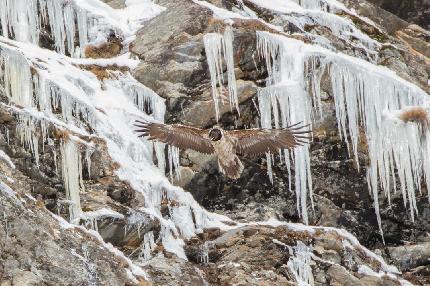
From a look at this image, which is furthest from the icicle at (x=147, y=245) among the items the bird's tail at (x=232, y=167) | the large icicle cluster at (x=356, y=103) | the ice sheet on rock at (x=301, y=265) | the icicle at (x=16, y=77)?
the large icicle cluster at (x=356, y=103)

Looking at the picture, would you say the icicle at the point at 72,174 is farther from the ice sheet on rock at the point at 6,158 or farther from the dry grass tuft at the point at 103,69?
the dry grass tuft at the point at 103,69

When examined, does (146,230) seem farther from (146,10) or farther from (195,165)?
(146,10)

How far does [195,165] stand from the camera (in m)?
10.8

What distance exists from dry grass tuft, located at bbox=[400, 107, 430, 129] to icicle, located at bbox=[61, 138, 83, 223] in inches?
190

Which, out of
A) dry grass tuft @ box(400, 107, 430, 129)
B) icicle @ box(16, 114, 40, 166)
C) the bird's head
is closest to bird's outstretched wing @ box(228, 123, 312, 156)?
the bird's head

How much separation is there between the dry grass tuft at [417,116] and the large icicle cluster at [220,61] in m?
2.45

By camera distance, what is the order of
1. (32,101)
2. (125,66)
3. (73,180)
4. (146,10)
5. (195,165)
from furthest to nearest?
1. (146,10)
2. (125,66)
3. (195,165)
4. (32,101)
5. (73,180)

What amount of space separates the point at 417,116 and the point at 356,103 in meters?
0.89

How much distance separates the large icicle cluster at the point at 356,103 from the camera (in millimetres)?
11234

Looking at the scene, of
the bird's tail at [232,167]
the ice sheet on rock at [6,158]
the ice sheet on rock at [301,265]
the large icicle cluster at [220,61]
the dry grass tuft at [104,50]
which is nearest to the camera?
the ice sheet on rock at [6,158]

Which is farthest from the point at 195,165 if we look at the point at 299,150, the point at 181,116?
the point at 299,150

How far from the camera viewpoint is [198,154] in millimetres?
10750

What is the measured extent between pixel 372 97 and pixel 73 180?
15.5ft

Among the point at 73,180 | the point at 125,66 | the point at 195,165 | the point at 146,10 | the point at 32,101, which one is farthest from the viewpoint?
the point at 146,10
